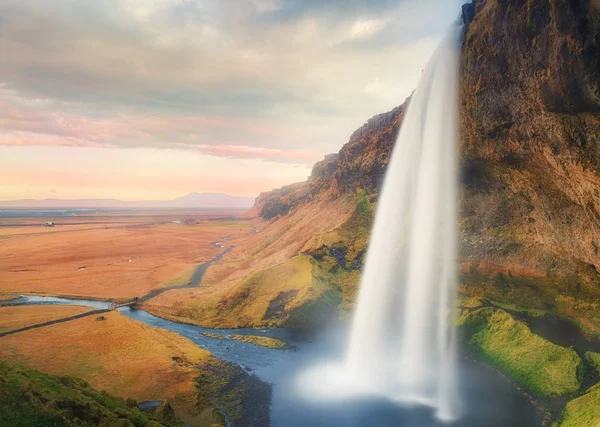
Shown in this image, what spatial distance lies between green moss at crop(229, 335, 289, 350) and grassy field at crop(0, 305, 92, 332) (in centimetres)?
2033

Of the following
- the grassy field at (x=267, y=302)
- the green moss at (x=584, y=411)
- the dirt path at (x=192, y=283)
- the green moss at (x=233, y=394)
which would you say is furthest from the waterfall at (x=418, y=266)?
the dirt path at (x=192, y=283)

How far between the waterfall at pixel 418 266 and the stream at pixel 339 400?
4.07ft

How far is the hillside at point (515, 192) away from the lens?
18.2 metres

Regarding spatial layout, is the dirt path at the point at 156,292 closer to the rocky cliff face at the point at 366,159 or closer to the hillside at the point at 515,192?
the hillside at the point at 515,192

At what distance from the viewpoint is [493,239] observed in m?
33.2

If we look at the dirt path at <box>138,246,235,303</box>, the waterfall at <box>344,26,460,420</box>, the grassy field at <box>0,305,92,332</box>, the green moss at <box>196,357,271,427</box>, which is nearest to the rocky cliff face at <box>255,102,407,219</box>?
the waterfall at <box>344,26,460,420</box>

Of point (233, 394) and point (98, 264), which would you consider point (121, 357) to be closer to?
point (233, 394)

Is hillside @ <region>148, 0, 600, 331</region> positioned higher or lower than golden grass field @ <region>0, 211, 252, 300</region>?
higher

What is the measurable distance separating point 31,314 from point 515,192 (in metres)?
51.4

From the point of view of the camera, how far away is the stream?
20.5 metres

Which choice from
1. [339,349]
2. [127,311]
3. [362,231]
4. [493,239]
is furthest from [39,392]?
[362,231]

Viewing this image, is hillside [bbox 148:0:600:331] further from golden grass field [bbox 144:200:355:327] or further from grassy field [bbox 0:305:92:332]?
grassy field [bbox 0:305:92:332]

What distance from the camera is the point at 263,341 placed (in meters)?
32.8

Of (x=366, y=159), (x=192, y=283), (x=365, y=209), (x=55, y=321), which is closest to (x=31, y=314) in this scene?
(x=55, y=321)
